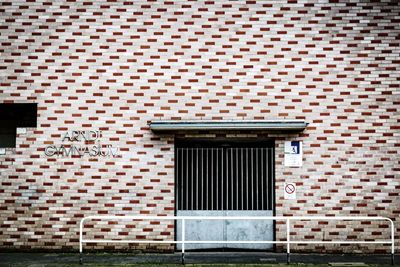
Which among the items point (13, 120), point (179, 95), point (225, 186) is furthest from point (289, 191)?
point (13, 120)

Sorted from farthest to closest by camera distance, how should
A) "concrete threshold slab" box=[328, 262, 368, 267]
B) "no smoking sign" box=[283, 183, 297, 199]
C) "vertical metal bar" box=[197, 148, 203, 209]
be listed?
"vertical metal bar" box=[197, 148, 203, 209]
"no smoking sign" box=[283, 183, 297, 199]
"concrete threshold slab" box=[328, 262, 368, 267]

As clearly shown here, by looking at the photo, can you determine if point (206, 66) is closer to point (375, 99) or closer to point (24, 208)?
point (375, 99)

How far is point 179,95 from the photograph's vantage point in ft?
39.4

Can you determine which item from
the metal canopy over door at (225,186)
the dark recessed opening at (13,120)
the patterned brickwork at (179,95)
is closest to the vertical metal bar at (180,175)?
the metal canopy over door at (225,186)

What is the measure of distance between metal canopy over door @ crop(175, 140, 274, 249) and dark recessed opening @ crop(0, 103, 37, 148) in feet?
12.4

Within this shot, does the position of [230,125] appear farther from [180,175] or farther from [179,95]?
[180,175]

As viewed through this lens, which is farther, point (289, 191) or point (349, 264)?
point (289, 191)

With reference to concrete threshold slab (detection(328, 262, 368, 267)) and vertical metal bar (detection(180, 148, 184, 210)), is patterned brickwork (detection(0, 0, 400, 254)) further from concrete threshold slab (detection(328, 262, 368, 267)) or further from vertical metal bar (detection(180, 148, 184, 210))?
concrete threshold slab (detection(328, 262, 368, 267))

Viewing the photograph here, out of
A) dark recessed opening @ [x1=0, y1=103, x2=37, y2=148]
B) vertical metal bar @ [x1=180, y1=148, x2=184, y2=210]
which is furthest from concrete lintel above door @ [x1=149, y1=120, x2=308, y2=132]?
dark recessed opening @ [x1=0, y1=103, x2=37, y2=148]

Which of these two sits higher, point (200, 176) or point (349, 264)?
point (200, 176)

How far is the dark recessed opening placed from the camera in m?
12.7

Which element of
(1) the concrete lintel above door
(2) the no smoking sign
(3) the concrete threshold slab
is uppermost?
(1) the concrete lintel above door

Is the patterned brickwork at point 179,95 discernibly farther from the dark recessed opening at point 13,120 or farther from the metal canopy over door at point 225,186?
the dark recessed opening at point 13,120

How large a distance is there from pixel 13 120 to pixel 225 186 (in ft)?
18.3
